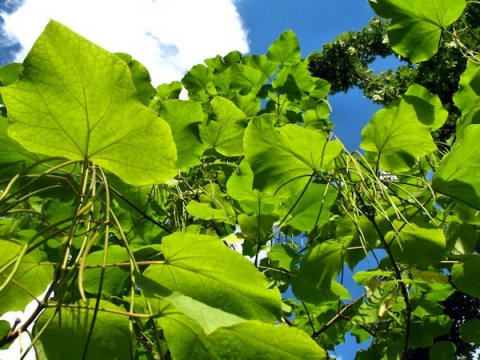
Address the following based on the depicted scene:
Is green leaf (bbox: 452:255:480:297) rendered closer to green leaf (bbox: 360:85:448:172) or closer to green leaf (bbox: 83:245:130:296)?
green leaf (bbox: 360:85:448:172)

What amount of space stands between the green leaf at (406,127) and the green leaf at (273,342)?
1.63 feet

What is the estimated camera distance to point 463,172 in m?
0.76

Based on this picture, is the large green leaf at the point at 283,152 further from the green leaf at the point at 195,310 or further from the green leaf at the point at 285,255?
the green leaf at the point at 195,310

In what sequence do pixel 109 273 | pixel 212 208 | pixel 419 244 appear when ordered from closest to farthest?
pixel 419 244, pixel 109 273, pixel 212 208

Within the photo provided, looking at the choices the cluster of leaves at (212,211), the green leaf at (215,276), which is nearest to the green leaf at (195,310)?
the cluster of leaves at (212,211)

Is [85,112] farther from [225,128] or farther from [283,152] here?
[225,128]

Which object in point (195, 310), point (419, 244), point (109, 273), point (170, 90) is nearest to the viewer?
point (195, 310)

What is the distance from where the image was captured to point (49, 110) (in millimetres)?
482

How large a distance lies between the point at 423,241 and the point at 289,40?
1040 millimetres

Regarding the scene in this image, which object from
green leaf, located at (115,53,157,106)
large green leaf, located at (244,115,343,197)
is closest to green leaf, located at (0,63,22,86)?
green leaf, located at (115,53,157,106)

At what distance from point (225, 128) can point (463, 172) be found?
584 millimetres

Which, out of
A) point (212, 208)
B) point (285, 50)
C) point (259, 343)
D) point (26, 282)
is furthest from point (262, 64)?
point (259, 343)

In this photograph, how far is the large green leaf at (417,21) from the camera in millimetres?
926

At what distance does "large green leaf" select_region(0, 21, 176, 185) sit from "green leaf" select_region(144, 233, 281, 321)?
3.3 inches
